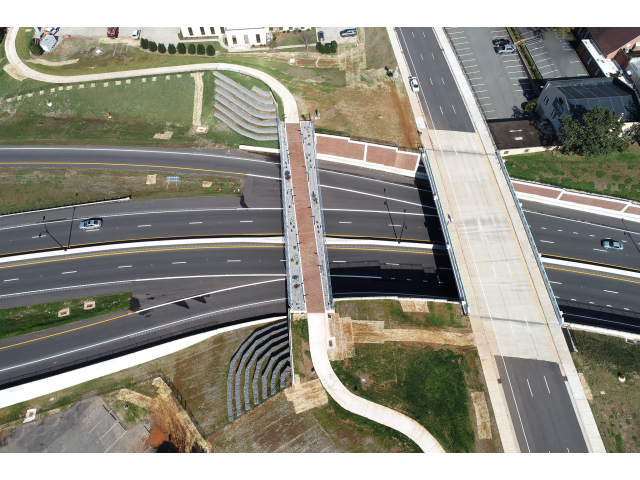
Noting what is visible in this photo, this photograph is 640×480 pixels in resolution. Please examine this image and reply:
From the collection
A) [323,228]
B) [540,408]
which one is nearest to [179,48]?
[323,228]

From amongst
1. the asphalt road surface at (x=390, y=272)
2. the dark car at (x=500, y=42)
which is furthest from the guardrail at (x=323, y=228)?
the dark car at (x=500, y=42)

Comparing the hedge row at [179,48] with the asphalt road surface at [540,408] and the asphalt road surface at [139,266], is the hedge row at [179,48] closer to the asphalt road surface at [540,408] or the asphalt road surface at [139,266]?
the asphalt road surface at [139,266]

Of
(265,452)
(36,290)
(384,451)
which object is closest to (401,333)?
(384,451)

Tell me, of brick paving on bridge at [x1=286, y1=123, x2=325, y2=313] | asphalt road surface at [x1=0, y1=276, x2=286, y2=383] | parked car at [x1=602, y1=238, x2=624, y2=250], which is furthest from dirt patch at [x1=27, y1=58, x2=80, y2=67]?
parked car at [x1=602, y1=238, x2=624, y2=250]

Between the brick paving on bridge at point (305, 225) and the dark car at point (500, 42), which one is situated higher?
the dark car at point (500, 42)

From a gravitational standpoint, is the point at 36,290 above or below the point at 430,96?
below

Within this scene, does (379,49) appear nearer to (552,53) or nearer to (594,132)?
(552,53)

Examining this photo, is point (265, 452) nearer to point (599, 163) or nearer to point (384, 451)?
point (384, 451)
